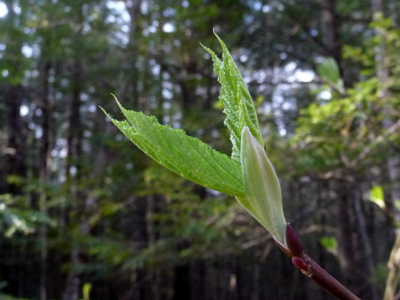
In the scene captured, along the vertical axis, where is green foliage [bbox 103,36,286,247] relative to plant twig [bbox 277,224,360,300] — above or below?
above

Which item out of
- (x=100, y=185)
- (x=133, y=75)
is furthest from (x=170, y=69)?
(x=100, y=185)

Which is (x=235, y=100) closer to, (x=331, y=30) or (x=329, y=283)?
(x=329, y=283)

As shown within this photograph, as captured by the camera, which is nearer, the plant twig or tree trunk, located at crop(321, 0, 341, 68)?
the plant twig

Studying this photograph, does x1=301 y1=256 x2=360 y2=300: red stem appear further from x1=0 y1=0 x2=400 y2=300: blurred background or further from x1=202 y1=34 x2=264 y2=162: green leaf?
x1=0 y1=0 x2=400 y2=300: blurred background

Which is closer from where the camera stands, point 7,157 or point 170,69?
point 170,69

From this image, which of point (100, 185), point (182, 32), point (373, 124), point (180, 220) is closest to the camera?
point (373, 124)

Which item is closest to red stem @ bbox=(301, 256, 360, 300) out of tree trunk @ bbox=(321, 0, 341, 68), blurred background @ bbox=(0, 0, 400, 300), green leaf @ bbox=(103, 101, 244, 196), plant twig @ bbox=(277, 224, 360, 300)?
plant twig @ bbox=(277, 224, 360, 300)

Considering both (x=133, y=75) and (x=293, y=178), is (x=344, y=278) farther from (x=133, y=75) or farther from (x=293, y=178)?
(x=133, y=75)
